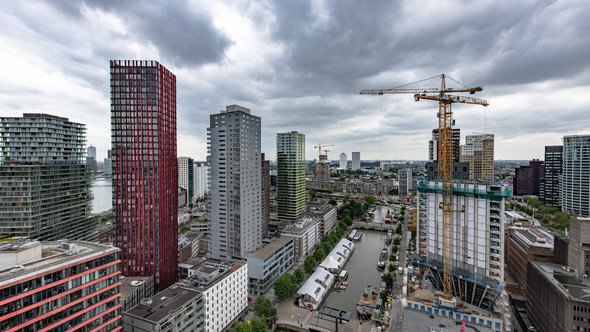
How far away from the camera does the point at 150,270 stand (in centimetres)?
3023

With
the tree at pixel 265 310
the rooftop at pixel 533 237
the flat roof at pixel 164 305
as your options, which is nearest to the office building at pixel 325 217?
the tree at pixel 265 310

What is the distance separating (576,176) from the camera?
5772 centimetres

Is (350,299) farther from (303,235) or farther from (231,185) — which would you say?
(231,185)

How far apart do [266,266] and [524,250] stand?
1179 inches

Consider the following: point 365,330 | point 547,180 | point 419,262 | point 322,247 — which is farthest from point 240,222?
point 547,180

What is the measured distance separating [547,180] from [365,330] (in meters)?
75.5

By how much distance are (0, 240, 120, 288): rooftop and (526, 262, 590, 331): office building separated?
32643 millimetres

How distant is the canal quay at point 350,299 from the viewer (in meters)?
25.7

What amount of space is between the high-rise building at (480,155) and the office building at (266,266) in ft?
199

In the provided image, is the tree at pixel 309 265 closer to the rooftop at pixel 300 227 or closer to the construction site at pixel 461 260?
the rooftop at pixel 300 227

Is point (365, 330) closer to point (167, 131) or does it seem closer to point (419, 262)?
point (419, 262)

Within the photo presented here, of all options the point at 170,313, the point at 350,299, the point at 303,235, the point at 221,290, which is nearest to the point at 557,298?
the point at 350,299

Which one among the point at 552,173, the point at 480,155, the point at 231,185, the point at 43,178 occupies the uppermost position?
the point at 480,155

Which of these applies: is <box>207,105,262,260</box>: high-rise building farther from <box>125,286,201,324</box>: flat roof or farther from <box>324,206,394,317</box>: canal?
<box>324,206,394,317</box>: canal
